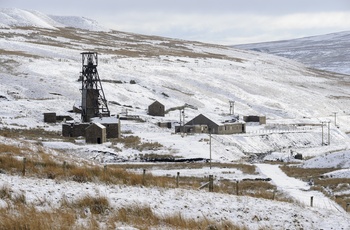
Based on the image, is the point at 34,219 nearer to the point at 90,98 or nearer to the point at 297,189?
the point at 297,189

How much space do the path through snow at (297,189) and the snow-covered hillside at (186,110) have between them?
Result: 174mm

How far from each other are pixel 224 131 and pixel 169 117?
461 inches

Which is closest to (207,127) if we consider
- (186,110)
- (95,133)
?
(186,110)

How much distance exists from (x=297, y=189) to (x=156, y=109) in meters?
45.9

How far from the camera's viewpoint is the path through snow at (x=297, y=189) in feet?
79.4

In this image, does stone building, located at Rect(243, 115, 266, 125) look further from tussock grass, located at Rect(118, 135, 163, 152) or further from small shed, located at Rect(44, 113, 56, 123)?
small shed, located at Rect(44, 113, 56, 123)

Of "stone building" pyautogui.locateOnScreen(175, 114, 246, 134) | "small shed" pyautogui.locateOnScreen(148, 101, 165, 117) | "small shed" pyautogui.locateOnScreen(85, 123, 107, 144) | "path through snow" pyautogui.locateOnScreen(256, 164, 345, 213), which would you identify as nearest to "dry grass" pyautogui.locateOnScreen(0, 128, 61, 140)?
"small shed" pyautogui.locateOnScreen(85, 123, 107, 144)

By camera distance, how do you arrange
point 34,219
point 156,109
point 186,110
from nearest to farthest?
point 34,219 < point 156,109 < point 186,110

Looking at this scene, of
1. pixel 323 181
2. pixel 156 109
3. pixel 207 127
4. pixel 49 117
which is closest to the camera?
pixel 323 181

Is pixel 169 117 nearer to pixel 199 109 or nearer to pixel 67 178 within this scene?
pixel 199 109

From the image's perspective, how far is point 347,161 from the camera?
148 feet

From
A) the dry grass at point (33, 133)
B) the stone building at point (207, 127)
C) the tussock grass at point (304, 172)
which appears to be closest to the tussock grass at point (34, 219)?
the tussock grass at point (304, 172)

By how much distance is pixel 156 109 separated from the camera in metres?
76.2

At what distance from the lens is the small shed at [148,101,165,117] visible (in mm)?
76000
